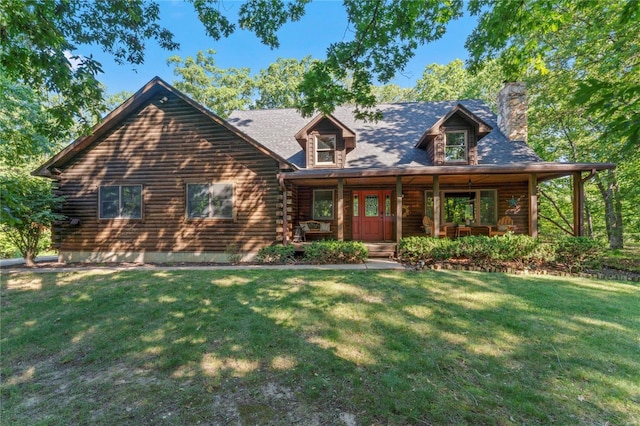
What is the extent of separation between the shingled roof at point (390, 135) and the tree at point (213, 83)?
1365 centimetres

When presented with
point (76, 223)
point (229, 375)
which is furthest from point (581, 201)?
point (76, 223)

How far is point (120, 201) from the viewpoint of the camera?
10.2 metres

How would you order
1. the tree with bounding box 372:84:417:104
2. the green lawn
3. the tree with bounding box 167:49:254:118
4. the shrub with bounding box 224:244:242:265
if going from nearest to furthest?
the green lawn, the shrub with bounding box 224:244:242:265, the tree with bounding box 167:49:254:118, the tree with bounding box 372:84:417:104

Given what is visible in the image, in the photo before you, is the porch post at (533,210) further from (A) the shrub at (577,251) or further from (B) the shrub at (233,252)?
(B) the shrub at (233,252)

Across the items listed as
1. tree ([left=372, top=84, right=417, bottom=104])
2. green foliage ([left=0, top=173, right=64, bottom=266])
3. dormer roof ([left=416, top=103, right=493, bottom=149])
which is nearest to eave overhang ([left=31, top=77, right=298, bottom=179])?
green foliage ([left=0, top=173, right=64, bottom=266])

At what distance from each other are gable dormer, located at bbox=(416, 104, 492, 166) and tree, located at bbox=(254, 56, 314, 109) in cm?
2043

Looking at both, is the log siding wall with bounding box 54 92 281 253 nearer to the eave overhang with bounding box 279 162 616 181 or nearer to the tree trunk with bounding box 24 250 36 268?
the tree trunk with bounding box 24 250 36 268

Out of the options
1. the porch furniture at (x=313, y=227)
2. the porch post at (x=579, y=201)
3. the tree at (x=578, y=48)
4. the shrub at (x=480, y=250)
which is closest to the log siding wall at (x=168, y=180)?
the porch furniture at (x=313, y=227)

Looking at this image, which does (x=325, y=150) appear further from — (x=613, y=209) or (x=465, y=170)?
(x=613, y=209)

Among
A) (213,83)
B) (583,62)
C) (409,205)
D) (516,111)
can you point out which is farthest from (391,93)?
(409,205)

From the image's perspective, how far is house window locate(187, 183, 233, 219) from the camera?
390 inches

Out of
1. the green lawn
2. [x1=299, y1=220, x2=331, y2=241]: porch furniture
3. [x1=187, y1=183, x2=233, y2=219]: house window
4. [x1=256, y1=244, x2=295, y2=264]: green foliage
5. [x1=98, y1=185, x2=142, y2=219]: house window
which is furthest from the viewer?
[x1=299, y1=220, x2=331, y2=241]: porch furniture

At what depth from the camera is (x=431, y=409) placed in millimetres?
2625

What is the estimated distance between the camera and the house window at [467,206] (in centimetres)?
1155
